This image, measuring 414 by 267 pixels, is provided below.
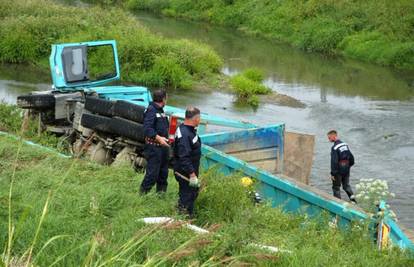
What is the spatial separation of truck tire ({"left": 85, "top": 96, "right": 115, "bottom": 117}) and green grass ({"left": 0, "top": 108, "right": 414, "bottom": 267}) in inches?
71.6

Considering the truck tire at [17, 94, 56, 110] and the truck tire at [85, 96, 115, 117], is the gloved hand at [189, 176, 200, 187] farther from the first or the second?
the truck tire at [17, 94, 56, 110]

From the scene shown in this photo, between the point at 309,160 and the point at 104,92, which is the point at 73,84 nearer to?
the point at 104,92

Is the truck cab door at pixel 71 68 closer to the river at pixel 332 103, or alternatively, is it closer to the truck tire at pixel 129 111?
the truck tire at pixel 129 111

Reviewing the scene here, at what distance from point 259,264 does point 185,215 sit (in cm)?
160

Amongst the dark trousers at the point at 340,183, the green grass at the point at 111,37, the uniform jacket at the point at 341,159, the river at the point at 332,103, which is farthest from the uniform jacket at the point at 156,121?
the green grass at the point at 111,37

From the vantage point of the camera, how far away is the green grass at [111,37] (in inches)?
947

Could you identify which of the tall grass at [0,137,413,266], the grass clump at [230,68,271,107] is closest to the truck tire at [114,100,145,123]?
the tall grass at [0,137,413,266]

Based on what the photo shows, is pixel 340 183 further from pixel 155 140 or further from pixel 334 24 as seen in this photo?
pixel 334 24

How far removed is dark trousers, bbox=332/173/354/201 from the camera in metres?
12.4

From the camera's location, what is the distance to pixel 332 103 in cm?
2261

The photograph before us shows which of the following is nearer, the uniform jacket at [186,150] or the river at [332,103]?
the uniform jacket at [186,150]

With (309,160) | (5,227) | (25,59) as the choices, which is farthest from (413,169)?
(25,59)

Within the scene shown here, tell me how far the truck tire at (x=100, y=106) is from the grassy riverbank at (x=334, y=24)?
21.2 meters

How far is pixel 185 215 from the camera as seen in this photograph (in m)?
7.57
